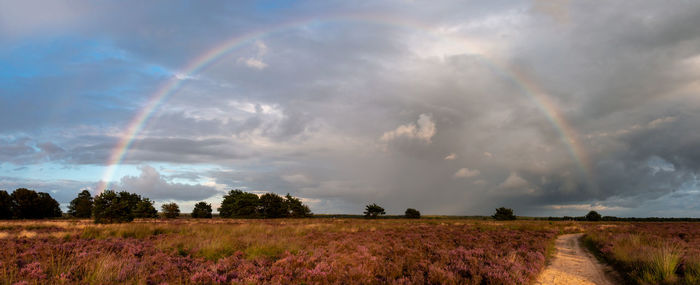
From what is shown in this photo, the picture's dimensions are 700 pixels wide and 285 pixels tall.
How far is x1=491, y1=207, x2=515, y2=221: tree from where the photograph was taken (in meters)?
94.2

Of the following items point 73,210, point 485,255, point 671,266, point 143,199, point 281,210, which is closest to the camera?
point 671,266

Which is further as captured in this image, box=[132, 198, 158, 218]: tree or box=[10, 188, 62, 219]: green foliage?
box=[10, 188, 62, 219]: green foliage

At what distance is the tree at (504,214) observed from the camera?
94.2 meters

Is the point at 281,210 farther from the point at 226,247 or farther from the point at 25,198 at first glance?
the point at 226,247

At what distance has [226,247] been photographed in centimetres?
1461

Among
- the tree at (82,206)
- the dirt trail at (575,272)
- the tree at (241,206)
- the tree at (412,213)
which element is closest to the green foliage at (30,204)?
the tree at (82,206)

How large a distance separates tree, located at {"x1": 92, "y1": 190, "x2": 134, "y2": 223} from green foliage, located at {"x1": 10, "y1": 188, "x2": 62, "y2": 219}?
5080cm

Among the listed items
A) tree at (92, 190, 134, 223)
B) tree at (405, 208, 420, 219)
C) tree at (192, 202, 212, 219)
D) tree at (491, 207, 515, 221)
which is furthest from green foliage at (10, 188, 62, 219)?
tree at (491, 207, 515, 221)

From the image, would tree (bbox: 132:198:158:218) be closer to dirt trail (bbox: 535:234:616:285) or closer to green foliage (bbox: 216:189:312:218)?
green foliage (bbox: 216:189:312:218)

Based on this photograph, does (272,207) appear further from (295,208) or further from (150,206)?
(150,206)

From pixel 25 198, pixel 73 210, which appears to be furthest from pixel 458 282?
pixel 73 210

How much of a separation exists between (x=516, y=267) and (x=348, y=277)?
596 centimetres

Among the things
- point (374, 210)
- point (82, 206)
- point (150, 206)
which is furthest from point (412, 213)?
point (82, 206)

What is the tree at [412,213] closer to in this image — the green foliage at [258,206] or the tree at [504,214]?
the tree at [504,214]
